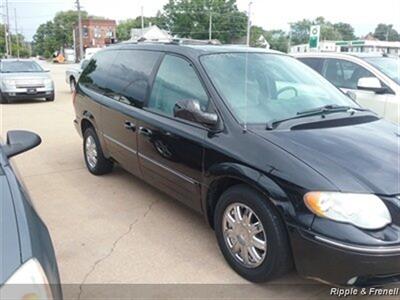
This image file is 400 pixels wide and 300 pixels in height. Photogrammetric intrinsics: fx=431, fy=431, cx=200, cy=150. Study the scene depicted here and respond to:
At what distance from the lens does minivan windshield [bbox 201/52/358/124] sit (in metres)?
3.40

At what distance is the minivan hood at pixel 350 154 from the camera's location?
2.62 meters

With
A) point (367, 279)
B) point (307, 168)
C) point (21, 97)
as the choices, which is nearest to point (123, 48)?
point (307, 168)

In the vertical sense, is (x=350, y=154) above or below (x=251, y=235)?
above

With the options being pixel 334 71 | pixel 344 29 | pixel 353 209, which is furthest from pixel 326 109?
pixel 344 29

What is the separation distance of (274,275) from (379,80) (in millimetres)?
4424

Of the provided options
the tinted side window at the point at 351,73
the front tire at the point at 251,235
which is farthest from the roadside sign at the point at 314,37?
the front tire at the point at 251,235

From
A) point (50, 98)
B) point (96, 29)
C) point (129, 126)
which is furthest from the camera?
point (96, 29)

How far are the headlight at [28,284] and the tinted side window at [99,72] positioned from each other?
362 centimetres

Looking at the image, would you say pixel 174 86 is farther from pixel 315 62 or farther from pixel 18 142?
pixel 315 62

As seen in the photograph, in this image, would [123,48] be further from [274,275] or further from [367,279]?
[367,279]

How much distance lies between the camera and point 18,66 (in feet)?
45.4

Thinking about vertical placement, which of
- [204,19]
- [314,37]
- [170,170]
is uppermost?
[204,19]

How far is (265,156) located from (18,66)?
1292 cm

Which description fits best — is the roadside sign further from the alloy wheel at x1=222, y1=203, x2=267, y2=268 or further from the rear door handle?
the alloy wheel at x1=222, y1=203, x2=267, y2=268
